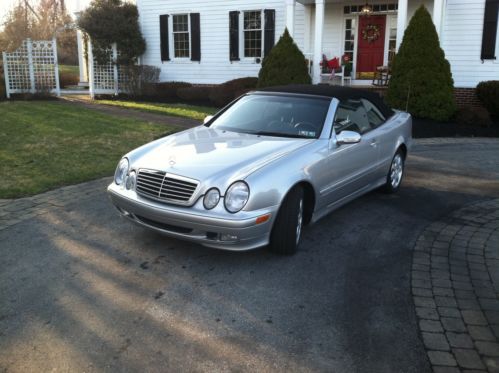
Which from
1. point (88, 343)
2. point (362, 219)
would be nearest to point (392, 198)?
point (362, 219)

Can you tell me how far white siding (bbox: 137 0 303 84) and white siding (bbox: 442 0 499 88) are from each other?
5.07m

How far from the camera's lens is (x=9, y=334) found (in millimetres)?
3520

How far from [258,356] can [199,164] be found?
1.99 m

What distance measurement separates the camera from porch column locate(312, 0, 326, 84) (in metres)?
16.2

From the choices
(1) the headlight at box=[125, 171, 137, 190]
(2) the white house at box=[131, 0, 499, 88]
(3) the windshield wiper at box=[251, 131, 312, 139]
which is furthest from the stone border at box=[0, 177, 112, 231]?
(2) the white house at box=[131, 0, 499, 88]

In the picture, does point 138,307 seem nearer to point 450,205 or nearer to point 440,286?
point 440,286

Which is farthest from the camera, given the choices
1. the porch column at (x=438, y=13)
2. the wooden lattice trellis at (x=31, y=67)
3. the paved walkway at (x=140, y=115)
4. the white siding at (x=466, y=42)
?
the wooden lattice trellis at (x=31, y=67)

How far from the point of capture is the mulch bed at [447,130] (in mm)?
12883

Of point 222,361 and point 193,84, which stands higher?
point 193,84

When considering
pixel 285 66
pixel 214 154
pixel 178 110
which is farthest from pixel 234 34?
pixel 214 154

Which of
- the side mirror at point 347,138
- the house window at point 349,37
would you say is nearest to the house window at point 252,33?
the house window at point 349,37

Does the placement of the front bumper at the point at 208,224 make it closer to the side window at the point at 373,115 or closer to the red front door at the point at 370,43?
the side window at the point at 373,115

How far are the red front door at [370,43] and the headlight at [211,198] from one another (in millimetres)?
15177

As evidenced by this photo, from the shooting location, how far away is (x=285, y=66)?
1524 cm
